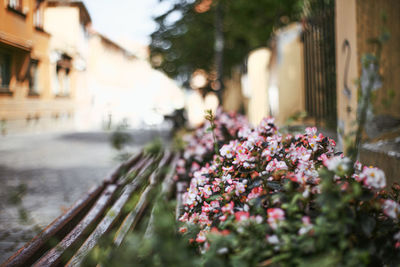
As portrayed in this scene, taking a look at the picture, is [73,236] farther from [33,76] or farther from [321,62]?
[321,62]

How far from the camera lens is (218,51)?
A: 13.4 m

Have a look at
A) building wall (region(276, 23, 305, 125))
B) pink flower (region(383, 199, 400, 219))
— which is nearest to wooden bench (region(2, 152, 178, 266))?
pink flower (region(383, 199, 400, 219))

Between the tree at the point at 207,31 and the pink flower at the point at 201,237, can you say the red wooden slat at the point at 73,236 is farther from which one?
the tree at the point at 207,31

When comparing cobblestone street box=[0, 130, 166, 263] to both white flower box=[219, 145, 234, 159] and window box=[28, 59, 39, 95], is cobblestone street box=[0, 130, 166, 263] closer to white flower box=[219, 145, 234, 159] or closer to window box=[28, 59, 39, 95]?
window box=[28, 59, 39, 95]

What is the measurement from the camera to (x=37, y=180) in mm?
4715

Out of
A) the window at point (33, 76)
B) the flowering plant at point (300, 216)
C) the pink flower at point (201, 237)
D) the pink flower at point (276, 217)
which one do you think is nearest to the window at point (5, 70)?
the window at point (33, 76)

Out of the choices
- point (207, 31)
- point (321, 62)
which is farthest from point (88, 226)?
point (207, 31)

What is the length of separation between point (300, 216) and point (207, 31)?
55.1ft

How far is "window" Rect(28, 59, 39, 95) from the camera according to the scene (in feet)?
9.46

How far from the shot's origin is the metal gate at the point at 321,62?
5414 mm

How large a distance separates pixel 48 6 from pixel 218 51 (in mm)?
10694

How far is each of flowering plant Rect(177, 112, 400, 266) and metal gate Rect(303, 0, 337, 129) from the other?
3.58 m

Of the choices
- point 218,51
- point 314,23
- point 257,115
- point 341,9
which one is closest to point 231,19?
point 218,51

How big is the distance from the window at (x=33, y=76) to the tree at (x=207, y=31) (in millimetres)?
10165
